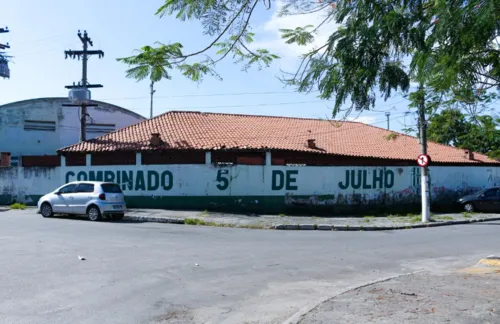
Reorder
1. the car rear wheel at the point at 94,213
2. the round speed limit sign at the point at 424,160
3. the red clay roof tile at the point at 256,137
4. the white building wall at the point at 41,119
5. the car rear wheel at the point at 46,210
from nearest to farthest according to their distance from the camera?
the car rear wheel at the point at 94,213, the round speed limit sign at the point at 424,160, the car rear wheel at the point at 46,210, the red clay roof tile at the point at 256,137, the white building wall at the point at 41,119

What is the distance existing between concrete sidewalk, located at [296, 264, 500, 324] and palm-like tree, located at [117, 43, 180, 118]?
364cm

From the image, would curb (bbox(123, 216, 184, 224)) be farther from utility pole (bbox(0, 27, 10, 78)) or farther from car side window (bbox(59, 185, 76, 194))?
utility pole (bbox(0, 27, 10, 78))

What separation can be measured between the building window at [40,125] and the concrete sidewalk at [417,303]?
34.2 meters

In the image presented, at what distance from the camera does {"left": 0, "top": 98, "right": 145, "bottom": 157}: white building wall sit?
116ft

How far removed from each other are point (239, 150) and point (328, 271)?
14.0m

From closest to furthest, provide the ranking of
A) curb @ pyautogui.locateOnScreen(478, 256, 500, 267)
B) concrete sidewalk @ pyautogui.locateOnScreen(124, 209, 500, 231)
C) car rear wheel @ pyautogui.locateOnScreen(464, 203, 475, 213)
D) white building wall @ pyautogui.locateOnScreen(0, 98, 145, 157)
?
curb @ pyautogui.locateOnScreen(478, 256, 500, 267), concrete sidewalk @ pyautogui.locateOnScreen(124, 209, 500, 231), car rear wheel @ pyautogui.locateOnScreen(464, 203, 475, 213), white building wall @ pyautogui.locateOnScreen(0, 98, 145, 157)

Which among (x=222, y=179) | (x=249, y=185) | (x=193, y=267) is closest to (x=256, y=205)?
(x=249, y=185)

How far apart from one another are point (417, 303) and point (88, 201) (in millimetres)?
14664

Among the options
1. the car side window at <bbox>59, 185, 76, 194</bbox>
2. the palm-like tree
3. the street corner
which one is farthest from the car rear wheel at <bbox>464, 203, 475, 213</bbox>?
the palm-like tree

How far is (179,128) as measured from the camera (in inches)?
1029

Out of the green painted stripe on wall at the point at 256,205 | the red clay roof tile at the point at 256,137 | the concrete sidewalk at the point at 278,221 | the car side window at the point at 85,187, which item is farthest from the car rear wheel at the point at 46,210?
the red clay roof tile at the point at 256,137

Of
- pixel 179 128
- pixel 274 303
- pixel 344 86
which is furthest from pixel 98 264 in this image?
pixel 179 128

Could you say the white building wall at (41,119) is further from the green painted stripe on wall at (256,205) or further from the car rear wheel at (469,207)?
the car rear wheel at (469,207)

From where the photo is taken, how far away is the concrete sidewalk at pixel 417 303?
5.47 metres
